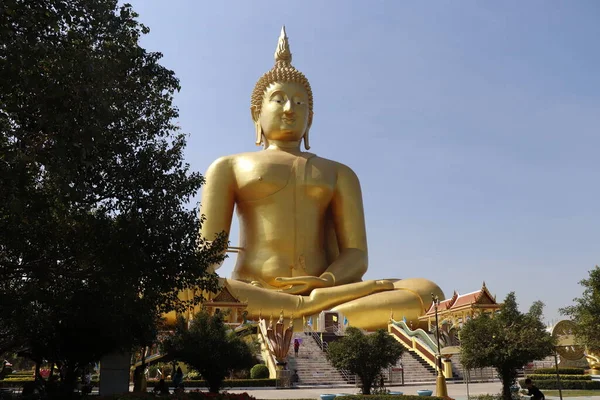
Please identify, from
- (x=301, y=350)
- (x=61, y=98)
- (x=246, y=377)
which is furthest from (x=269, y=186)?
(x=61, y=98)

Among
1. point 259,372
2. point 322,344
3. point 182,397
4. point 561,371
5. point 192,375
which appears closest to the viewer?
point 182,397

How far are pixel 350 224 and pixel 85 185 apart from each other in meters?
18.0

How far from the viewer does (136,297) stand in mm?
9188

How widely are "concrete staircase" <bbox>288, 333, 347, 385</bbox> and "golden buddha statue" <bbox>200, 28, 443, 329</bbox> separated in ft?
9.45

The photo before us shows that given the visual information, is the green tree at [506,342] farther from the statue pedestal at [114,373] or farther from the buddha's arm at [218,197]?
the buddha's arm at [218,197]

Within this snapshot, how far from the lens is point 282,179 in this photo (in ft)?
80.8

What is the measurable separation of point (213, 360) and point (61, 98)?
696 centimetres

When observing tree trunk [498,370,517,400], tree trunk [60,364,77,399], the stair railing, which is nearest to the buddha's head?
the stair railing

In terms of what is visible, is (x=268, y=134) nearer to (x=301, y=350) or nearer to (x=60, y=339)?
(x=301, y=350)

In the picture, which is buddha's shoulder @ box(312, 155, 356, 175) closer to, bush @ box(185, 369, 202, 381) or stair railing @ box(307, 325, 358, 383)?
stair railing @ box(307, 325, 358, 383)

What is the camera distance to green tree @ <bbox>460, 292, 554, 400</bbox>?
11.3 metres

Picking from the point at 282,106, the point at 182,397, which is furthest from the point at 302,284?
the point at 182,397

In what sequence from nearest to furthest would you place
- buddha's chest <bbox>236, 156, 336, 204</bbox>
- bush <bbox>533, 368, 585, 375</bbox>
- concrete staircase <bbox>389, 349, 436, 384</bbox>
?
concrete staircase <bbox>389, 349, 436, 384</bbox> < bush <bbox>533, 368, 585, 375</bbox> < buddha's chest <bbox>236, 156, 336, 204</bbox>

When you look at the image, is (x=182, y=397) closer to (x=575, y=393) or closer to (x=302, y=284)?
(x=575, y=393)
